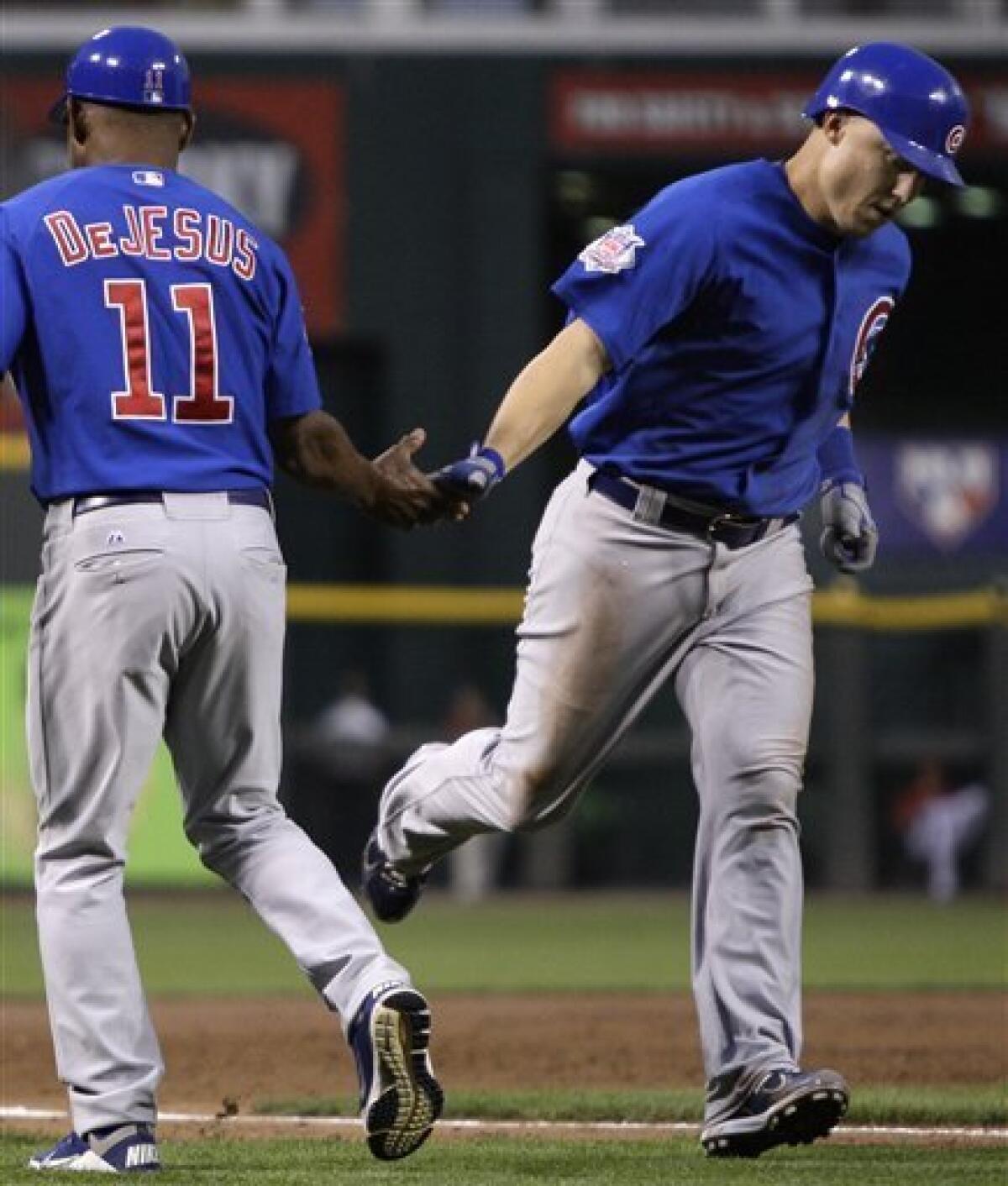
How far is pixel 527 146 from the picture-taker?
18.0m

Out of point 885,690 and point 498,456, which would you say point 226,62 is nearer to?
point 885,690

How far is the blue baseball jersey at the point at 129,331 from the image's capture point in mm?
4559

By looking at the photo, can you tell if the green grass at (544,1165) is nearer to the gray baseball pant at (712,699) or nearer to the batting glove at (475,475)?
the gray baseball pant at (712,699)

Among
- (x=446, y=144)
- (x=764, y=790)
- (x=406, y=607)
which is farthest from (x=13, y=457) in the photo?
(x=764, y=790)

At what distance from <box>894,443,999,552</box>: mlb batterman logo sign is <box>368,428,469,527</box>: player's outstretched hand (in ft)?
49.3

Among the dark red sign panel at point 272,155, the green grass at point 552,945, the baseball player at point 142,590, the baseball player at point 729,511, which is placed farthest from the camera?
the dark red sign panel at point 272,155

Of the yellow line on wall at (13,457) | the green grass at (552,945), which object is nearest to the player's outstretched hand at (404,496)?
the green grass at (552,945)

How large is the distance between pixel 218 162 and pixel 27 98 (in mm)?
1252

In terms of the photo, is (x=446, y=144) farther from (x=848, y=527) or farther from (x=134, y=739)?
(x=134, y=739)

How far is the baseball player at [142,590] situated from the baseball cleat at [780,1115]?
760mm

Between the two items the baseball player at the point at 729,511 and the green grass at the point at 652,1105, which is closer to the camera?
the baseball player at the point at 729,511

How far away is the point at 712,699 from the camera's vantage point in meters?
5.16

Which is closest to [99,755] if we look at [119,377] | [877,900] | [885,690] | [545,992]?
[119,377]

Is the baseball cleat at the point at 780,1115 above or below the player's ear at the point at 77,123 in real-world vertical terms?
below
